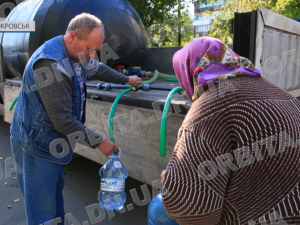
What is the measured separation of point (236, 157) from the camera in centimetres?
100

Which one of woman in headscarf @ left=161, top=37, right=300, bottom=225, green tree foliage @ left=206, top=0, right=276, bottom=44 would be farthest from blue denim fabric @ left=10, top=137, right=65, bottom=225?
green tree foliage @ left=206, top=0, right=276, bottom=44

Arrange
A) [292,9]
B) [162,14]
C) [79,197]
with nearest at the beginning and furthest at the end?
[79,197]
[292,9]
[162,14]

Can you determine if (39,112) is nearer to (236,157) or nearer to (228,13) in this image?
(236,157)

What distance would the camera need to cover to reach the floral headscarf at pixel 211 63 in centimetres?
108

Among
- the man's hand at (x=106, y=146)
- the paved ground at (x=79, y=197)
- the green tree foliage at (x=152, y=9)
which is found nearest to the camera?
the man's hand at (x=106, y=146)

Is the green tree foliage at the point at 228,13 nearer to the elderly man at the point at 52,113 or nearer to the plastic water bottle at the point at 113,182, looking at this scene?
→ the plastic water bottle at the point at 113,182

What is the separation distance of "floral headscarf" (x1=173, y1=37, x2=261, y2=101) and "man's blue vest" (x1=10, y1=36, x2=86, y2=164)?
Result: 33.3 inches

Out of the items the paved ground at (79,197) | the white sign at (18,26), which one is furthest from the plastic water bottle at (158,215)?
the white sign at (18,26)

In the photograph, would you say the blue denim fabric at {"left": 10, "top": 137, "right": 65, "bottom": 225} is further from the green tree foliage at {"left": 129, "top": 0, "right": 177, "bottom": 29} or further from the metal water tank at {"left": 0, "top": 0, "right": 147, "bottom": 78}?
the green tree foliage at {"left": 129, "top": 0, "right": 177, "bottom": 29}

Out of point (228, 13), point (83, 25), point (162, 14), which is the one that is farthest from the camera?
point (228, 13)

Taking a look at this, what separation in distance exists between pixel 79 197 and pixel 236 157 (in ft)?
8.27

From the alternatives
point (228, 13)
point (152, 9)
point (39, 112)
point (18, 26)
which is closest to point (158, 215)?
point (39, 112)

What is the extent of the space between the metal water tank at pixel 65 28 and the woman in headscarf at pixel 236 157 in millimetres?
2928

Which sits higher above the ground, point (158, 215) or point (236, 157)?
point (236, 157)
